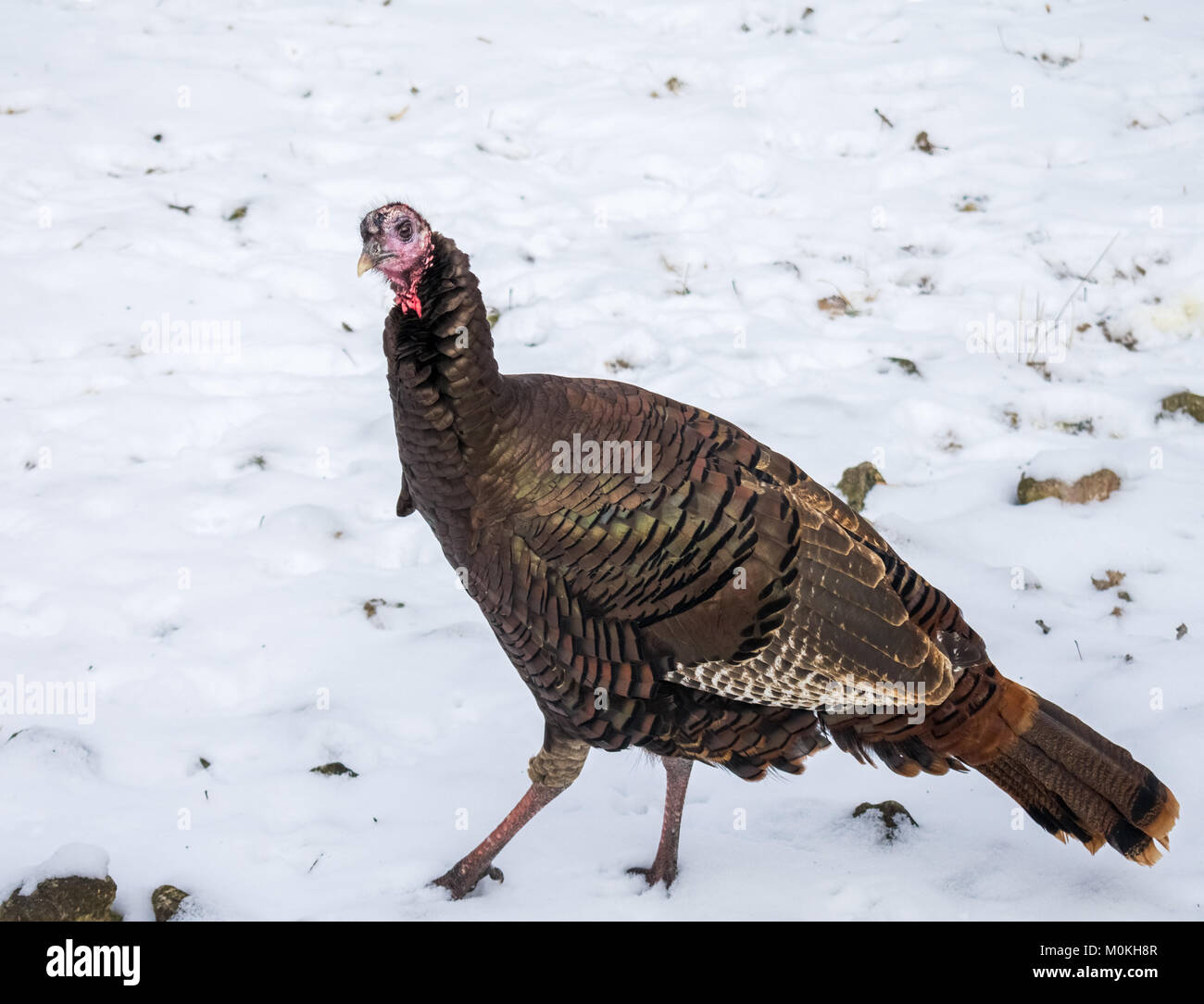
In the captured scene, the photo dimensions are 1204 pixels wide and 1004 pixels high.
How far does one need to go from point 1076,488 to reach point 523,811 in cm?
268

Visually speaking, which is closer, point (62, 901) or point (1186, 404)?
point (62, 901)

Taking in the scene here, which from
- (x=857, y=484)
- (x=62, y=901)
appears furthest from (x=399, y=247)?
(x=857, y=484)

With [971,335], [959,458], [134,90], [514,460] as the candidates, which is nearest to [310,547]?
[514,460]

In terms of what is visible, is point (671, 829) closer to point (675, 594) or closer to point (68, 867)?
point (675, 594)

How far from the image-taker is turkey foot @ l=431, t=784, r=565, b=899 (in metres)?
3.17

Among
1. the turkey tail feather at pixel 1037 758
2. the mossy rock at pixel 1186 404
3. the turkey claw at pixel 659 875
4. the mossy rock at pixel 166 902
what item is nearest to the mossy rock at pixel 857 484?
the mossy rock at pixel 1186 404

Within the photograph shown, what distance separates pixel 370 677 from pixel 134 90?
4658 mm

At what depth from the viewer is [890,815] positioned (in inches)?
131

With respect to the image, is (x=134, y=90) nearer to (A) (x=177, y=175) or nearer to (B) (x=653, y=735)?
(A) (x=177, y=175)

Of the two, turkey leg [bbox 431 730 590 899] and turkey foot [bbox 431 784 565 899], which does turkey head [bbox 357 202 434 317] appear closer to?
turkey leg [bbox 431 730 590 899]

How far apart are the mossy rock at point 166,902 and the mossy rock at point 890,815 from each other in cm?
198

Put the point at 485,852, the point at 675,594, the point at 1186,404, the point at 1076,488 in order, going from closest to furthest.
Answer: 1. the point at 675,594
2. the point at 485,852
3. the point at 1076,488
4. the point at 1186,404

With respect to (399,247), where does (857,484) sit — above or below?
below

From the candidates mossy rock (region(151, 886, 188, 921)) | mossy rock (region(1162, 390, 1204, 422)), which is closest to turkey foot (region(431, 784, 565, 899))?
mossy rock (region(151, 886, 188, 921))
